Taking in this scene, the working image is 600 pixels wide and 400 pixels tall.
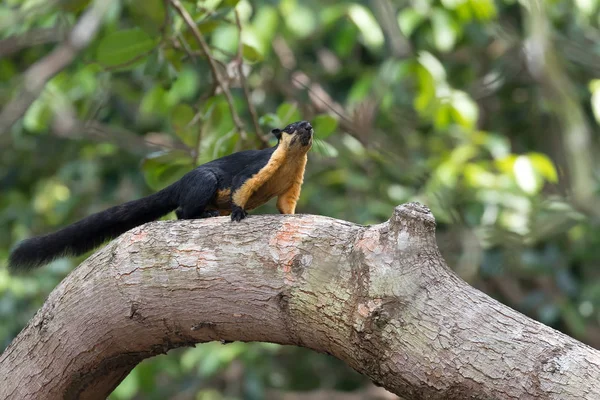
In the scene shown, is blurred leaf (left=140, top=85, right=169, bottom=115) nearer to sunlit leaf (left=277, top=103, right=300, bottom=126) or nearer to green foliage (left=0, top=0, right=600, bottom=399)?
green foliage (left=0, top=0, right=600, bottom=399)

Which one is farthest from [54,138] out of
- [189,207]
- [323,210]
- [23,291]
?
[189,207]

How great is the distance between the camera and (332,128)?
3209 millimetres

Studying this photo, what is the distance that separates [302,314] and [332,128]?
123cm

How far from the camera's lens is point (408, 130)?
18.8ft

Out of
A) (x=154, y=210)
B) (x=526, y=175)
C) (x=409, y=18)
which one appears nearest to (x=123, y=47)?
(x=154, y=210)

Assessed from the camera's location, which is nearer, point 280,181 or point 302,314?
point 302,314

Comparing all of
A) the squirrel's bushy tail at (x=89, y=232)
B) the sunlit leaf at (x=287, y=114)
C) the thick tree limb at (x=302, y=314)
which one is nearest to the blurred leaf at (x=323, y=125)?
the sunlit leaf at (x=287, y=114)

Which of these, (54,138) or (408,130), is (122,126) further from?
(408,130)

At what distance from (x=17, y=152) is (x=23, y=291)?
1298 millimetres

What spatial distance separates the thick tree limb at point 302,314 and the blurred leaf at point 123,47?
101 centimetres

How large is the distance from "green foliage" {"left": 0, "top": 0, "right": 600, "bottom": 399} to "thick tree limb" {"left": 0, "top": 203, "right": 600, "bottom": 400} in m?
0.95

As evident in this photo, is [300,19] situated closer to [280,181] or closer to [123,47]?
[123,47]

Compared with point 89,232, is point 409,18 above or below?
above

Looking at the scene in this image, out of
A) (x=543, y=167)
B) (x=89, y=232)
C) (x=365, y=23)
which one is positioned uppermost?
(x=365, y=23)
